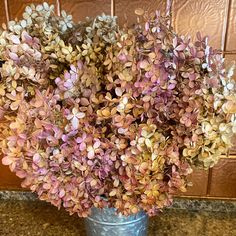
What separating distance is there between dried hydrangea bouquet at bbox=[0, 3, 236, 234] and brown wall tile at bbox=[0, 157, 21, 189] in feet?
1.35

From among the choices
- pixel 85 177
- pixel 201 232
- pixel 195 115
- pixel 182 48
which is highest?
pixel 182 48

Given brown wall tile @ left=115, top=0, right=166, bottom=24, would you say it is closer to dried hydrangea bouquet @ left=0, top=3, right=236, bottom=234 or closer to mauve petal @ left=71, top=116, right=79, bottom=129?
dried hydrangea bouquet @ left=0, top=3, right=236, bottom=234

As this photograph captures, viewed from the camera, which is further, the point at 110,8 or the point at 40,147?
the point at 110,8

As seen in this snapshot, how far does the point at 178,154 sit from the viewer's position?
1.91 ft

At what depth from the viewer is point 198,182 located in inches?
37.3

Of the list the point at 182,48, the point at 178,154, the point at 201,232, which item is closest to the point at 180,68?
the point at 182,48

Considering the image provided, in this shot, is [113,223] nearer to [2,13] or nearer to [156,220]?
[156,220]

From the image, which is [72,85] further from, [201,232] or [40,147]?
[201,232]

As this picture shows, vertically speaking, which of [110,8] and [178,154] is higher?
[110,8]

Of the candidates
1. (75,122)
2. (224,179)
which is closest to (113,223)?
(75,122)

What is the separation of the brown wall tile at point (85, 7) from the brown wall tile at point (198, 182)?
44 centimetres

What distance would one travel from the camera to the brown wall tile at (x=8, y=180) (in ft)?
3.31

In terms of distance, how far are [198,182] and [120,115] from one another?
471mm

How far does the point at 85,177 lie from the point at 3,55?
24cm
